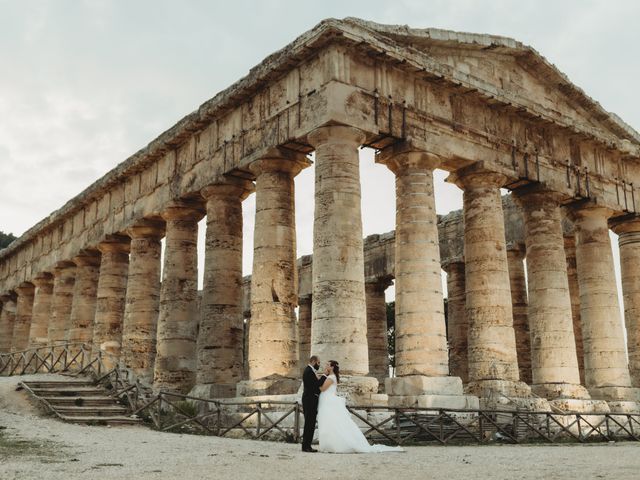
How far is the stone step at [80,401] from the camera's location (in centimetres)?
1958

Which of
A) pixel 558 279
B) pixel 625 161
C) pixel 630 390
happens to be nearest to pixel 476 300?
pixel 558 279

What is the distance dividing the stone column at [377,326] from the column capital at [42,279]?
17.2 meters

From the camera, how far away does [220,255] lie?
22.4 m

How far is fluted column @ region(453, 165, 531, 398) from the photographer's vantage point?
65.8 ft

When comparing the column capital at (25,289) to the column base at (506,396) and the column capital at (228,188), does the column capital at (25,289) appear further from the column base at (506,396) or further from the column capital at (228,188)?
the column base at (506,396)

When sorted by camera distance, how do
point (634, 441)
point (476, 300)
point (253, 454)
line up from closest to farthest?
point (253, 454) → point (634, 441) → point (476, 300)

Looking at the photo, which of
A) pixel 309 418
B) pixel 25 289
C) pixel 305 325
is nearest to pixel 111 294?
pixel 305 325

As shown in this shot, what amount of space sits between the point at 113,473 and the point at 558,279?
1723cm

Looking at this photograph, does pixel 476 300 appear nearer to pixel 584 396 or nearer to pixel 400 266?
pixel 400 266

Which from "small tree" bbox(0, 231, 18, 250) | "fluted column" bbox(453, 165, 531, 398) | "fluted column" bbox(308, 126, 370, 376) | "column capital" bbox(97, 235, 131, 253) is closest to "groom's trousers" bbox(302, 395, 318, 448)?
"fluted column" bbox(308, 126, 370, 376)

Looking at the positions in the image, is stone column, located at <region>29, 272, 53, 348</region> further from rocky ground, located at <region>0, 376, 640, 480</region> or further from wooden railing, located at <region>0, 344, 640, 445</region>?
rocky ground, located at <region>0, 376, 640, 480</region>

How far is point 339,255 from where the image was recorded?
1750 cm

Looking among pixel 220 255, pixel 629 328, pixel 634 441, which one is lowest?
pixel 634 441

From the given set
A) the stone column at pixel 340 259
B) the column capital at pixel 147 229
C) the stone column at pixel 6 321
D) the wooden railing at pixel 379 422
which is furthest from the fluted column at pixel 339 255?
the stone column at pixel 6 321
